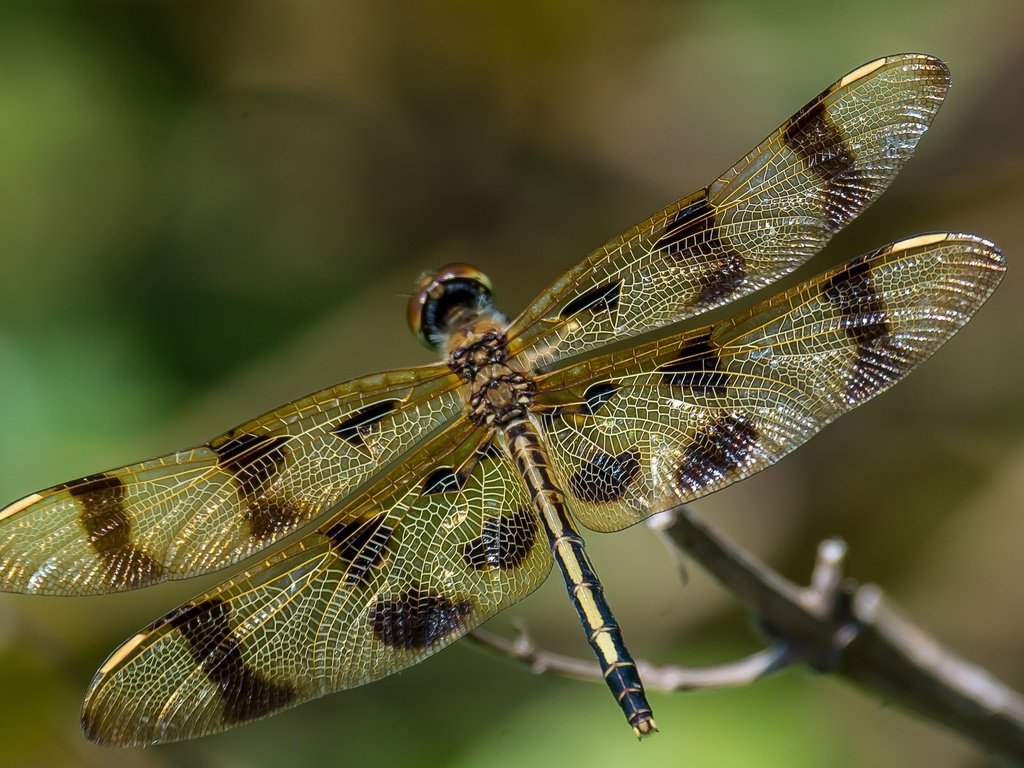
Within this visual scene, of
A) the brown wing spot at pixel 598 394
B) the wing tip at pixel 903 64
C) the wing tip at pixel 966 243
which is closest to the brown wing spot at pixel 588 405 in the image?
the brown wing spot at pixel 598 394

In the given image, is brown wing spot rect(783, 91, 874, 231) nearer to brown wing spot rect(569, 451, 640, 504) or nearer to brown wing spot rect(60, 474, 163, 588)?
brown wing spot rect(569, 451, 640, 504)

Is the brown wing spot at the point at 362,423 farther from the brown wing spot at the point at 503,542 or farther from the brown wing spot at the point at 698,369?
the brown wing spot at the point at 698,369

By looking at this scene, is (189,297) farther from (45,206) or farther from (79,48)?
(79,48)

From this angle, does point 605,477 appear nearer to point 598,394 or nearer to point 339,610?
point 598,394

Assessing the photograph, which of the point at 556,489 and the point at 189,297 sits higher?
the point at 189,297

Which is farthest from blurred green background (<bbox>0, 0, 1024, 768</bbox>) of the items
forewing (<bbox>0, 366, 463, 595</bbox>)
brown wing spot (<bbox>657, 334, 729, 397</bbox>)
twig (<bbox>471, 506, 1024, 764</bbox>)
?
brown wing spot (<bbox>657, 334, 729, 397</bbox>)

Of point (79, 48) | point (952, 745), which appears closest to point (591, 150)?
point (79, 48)
